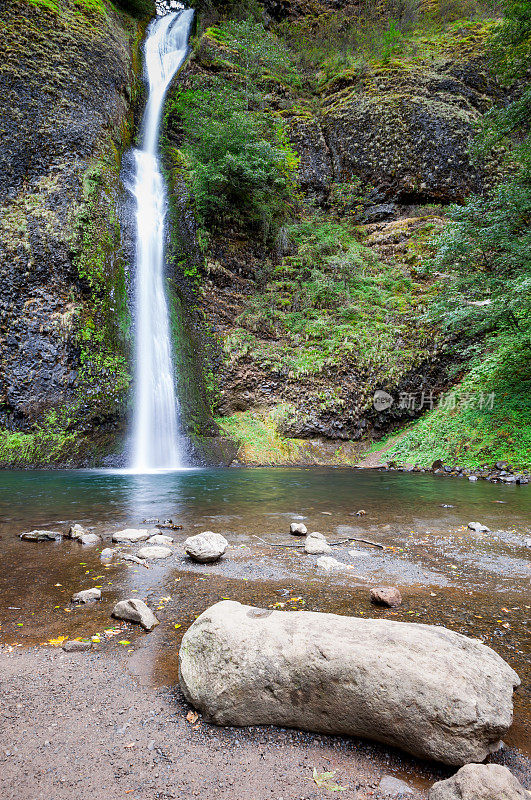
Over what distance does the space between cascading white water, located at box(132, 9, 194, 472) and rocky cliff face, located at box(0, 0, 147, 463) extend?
747 millimetres

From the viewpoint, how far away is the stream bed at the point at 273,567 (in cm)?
257

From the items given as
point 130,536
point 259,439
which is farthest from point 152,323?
point 130,536

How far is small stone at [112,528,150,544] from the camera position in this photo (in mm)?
4570

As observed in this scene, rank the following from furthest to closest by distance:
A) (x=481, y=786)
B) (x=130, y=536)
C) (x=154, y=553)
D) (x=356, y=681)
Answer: (x=130, y=536), (x=154, y=553), (x=356, y=681), (x=481, y=786)

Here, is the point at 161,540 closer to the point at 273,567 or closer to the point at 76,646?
the point at 273,567

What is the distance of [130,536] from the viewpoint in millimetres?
4637

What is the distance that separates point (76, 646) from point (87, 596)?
0.68 meters

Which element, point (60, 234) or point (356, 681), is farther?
point (60, 234)

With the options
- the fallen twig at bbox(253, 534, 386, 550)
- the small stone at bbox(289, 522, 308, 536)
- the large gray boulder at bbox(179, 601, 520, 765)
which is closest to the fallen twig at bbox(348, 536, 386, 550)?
the fallen twig at bbox(253, 534, 386, 550)

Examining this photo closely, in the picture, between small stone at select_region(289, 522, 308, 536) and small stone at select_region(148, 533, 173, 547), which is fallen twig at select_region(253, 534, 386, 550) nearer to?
→ small stone at select_region(289, 522, 308, 536)

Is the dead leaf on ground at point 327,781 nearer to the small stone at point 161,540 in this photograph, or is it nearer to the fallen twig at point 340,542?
the fallen twig at point 340,542

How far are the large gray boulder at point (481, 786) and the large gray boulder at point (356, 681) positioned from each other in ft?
0.69

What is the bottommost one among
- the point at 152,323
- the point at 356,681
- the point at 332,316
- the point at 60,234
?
the point at 356,681

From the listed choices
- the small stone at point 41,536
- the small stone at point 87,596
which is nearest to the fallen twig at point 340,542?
the small stone at point 87,596
